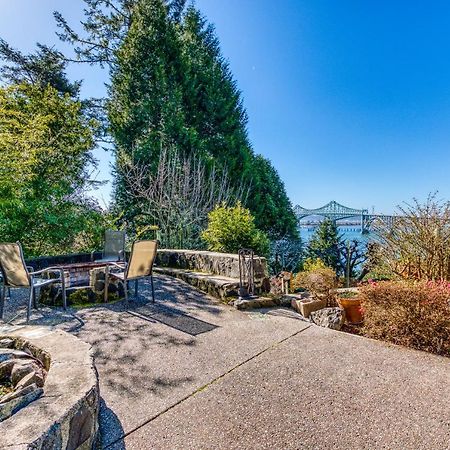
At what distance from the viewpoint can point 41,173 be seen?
762 centimetres

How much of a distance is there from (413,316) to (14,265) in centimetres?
471

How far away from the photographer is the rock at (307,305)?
4.25m

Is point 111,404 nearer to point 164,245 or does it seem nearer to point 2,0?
point 164,245

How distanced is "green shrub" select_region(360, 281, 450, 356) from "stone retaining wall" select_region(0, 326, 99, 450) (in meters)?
2.92

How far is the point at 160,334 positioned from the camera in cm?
329

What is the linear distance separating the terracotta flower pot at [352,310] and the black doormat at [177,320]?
1730mm

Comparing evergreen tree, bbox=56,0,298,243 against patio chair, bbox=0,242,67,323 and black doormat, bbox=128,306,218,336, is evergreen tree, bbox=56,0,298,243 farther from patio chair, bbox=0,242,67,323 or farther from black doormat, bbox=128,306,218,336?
black doormat, bbox=128,306,218,336

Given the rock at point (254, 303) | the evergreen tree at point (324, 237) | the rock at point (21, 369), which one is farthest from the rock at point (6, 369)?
the evergreen tree at point (324, 237)

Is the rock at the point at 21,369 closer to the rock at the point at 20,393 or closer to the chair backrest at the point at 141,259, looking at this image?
the rock at the point at 20,393

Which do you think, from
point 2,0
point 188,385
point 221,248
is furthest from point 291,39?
point 188,385

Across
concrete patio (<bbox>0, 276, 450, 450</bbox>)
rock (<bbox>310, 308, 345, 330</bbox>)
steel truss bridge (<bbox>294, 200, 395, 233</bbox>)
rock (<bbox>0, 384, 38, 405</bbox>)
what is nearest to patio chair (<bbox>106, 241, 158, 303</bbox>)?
concrete patio (<bbox>0, 276, 450, 450</bbox>)

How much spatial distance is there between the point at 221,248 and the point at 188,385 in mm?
4533

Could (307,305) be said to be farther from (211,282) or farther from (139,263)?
(139,263)

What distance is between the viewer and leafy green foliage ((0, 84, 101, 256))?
6578 mm
